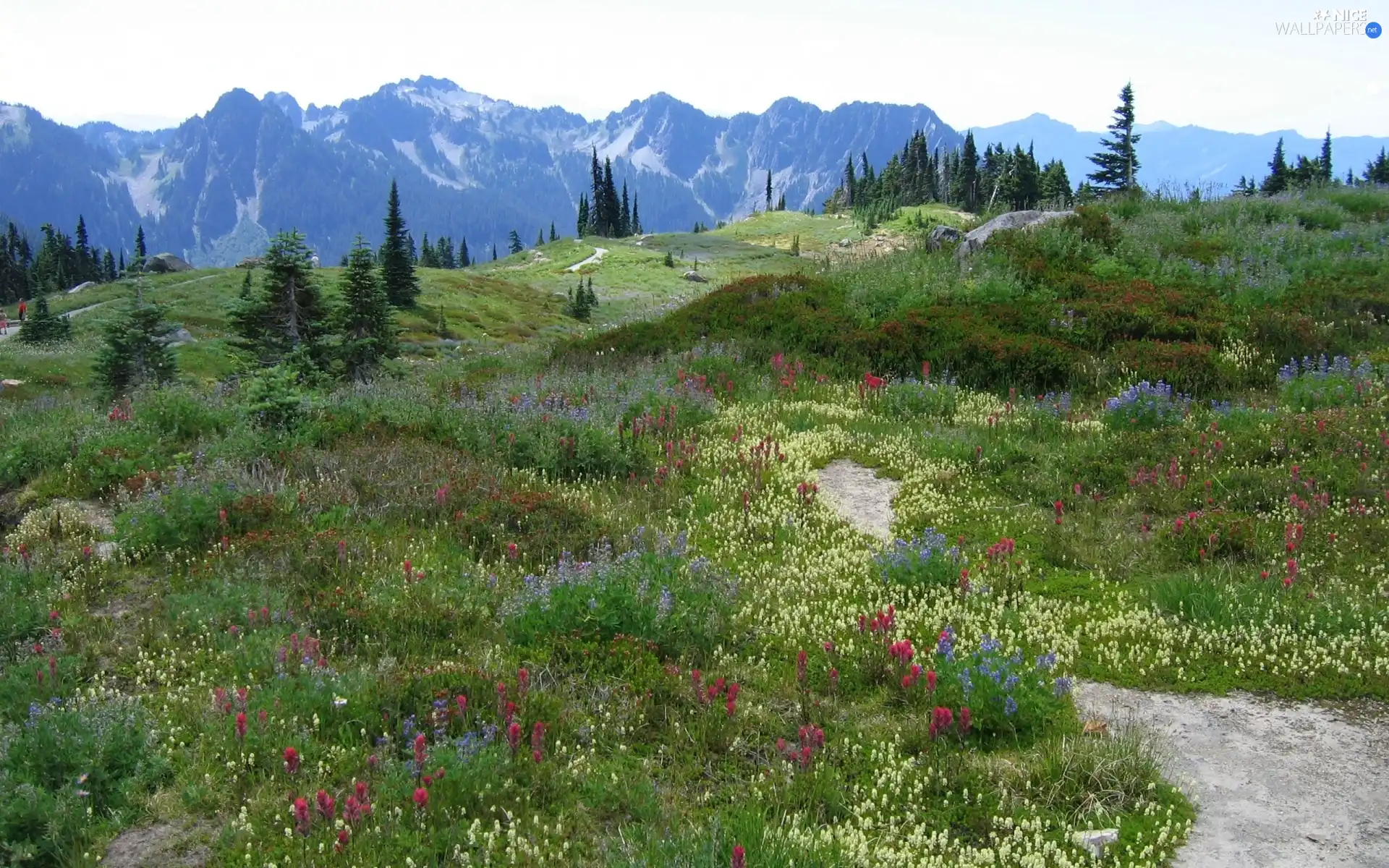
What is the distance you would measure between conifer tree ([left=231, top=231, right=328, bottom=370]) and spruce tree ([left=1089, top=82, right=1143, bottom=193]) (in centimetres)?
5406

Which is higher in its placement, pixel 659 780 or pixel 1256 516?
pixel 1256 516

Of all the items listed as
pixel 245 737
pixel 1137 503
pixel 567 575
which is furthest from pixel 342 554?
pixel 1137 503

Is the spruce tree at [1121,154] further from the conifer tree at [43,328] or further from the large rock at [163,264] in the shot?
the large rock at [163,264]

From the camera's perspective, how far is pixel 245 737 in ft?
18.3

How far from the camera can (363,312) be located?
29.7 m

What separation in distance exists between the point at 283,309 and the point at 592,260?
80202 millimetres

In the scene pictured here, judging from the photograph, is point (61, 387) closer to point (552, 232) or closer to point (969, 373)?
point (969, 373)

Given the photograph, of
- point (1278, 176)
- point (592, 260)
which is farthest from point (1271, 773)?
point (592, 260)

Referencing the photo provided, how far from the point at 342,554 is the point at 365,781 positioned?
3697 mm

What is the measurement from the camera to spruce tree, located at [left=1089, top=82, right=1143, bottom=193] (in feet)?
199

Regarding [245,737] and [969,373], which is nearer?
[245,737]

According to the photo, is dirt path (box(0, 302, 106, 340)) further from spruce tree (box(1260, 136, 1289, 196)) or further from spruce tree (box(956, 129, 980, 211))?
spruce tree (box(956, 129, 980, 211))

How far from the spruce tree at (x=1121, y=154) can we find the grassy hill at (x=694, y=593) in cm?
5059

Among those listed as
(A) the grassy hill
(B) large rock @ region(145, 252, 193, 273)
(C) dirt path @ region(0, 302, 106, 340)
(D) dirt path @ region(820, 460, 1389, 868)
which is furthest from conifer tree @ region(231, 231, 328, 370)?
(B) large rock @ region(145, 252, 193, 273)
